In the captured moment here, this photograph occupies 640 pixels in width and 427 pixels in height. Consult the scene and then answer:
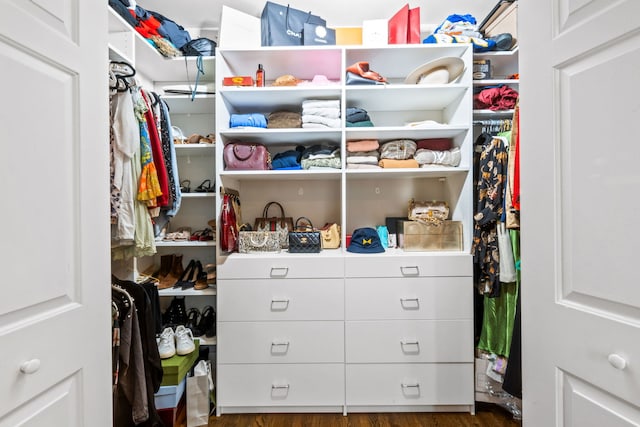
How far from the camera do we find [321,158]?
6.40ft

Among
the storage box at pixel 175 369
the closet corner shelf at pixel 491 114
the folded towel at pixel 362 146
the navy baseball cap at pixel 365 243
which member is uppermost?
the closet corner shelf at pixel 491 114

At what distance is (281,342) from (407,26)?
2.01 m

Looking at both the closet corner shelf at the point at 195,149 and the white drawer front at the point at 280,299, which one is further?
the closet corner shelf at the point at 195,149

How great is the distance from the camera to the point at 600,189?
0.64 metres

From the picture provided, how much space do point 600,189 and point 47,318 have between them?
3.88 ft

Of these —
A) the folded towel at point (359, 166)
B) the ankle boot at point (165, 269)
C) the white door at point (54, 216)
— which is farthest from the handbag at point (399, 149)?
the ankle boot at point (165, 269)

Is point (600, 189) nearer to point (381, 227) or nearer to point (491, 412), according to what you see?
point (381, 227)

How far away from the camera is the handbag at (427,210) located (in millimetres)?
1997

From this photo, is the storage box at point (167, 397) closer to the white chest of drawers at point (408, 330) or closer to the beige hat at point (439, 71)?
the white chest of drawers at point (408, 330)

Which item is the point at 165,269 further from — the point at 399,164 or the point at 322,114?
the point at 399,164

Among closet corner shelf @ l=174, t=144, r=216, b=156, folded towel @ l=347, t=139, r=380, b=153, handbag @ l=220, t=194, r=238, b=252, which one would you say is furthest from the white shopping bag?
folded towel @ l=347, t=139, r=380, b=153

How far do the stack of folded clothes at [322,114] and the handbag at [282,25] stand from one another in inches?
15.4

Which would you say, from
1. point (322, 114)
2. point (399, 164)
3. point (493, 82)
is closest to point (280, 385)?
point (399, 164)

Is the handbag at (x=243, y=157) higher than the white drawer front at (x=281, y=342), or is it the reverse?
the handbag at (x=243, y=157)
